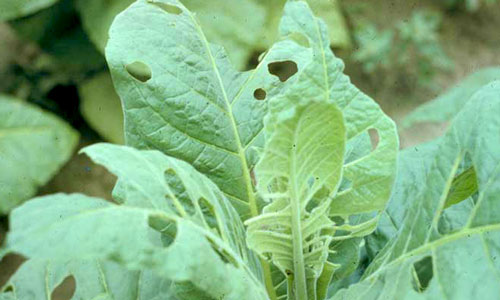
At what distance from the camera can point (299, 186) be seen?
0.62 meters

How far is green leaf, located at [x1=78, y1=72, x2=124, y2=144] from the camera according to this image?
8.41 ft

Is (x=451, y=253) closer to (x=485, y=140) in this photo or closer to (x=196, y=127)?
(x=485, y=140)

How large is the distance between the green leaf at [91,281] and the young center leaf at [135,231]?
0.55 ft

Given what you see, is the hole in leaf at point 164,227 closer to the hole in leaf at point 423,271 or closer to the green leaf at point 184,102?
the green leaf at point 184,102

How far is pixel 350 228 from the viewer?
687 mm

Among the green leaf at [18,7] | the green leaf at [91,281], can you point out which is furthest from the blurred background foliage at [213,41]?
the green leaf at [91,281]

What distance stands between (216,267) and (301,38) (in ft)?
1.18

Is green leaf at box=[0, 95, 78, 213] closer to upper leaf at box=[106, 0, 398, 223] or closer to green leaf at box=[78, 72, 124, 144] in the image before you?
green leaf at box=[78, 72, 124, 144]

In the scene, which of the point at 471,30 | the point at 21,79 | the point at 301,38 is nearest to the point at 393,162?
the point at 301,38

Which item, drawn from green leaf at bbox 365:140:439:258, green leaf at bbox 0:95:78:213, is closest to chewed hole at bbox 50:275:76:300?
green leaf at bbox 0:95:78:213

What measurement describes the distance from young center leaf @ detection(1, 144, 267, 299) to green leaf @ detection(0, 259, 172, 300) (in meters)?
0.17

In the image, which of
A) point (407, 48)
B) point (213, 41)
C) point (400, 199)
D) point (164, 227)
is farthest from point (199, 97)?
point (407, 48)

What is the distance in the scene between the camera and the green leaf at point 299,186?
54 cm

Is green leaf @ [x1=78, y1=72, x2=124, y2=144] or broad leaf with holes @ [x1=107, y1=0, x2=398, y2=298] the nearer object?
broad leaf with holes @ [x1=107, y1=0, x2=398, y2=298]
